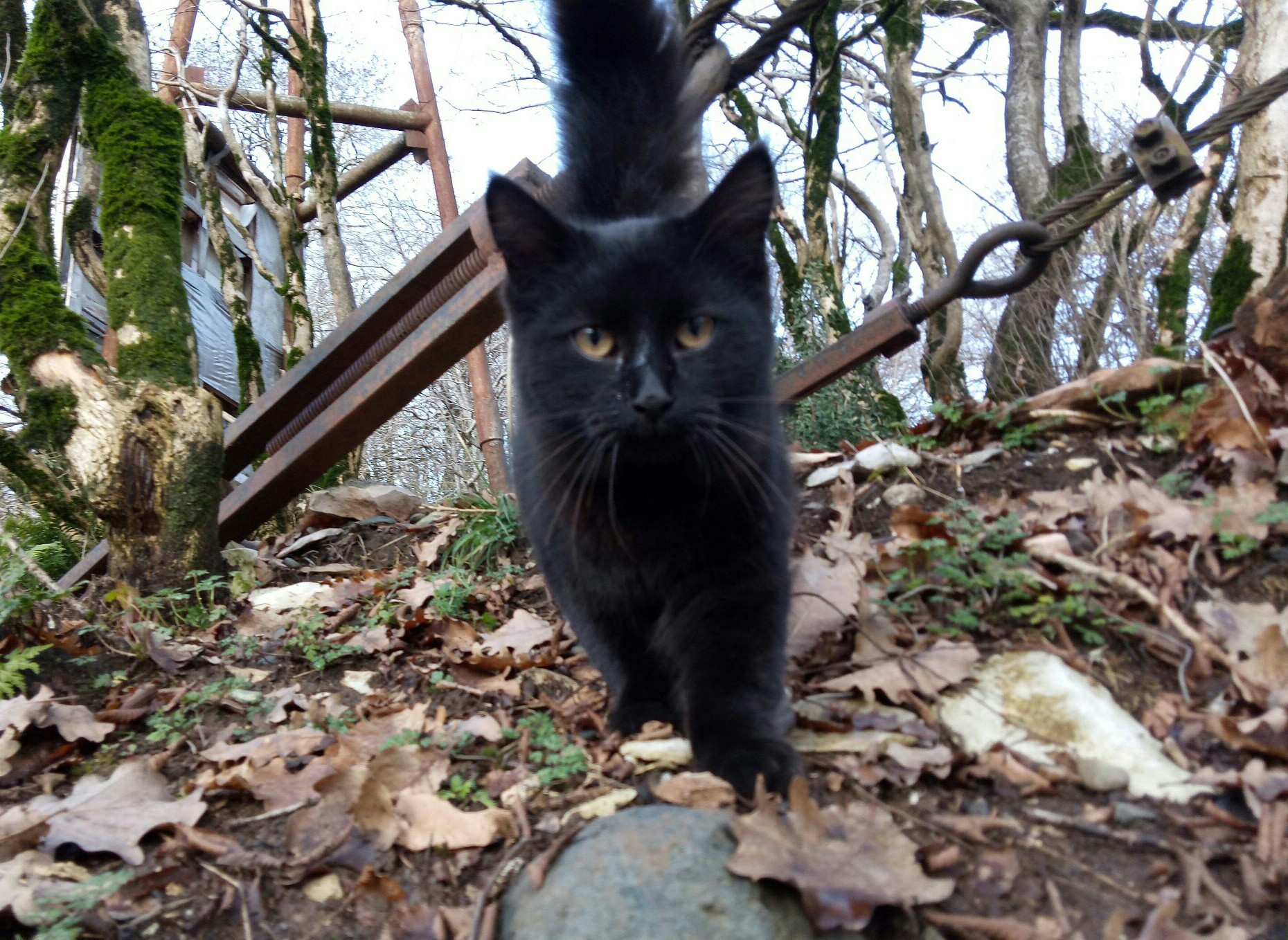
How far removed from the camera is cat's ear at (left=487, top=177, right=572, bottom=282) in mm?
2238

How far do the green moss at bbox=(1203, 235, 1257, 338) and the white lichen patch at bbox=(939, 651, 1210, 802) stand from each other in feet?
13.9

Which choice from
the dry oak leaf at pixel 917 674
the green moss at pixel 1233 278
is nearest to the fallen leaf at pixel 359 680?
the dry oak leaf at pixel 917 674

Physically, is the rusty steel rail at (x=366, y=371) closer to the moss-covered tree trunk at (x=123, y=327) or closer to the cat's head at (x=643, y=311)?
the moss-covered tree trunk at (x=123, y=327)

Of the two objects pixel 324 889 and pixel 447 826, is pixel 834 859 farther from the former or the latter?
pixel 324 889

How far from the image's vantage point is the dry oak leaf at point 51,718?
2332 mm

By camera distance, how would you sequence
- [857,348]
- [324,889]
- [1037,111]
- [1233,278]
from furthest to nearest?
[1037,111]
[1233,278]
[857,348]
[324,889]

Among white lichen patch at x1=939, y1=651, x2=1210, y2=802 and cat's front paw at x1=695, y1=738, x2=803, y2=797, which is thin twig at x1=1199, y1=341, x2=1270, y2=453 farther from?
cat's front paw at x1=695, y1=738, x2=803, y2=797

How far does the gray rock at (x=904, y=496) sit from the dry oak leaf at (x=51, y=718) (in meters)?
2.55

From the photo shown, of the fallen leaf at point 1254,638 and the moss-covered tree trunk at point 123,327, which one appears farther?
the moss-covered tree trunk at point 123,327

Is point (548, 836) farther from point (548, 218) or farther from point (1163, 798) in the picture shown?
point (548, 218)

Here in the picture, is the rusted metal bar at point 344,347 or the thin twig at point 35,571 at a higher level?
the rusted metal bar at point 344,347

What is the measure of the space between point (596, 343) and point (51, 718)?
5.90 feet

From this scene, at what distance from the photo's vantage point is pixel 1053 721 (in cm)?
190

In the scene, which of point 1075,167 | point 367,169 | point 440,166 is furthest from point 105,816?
point 367,169
